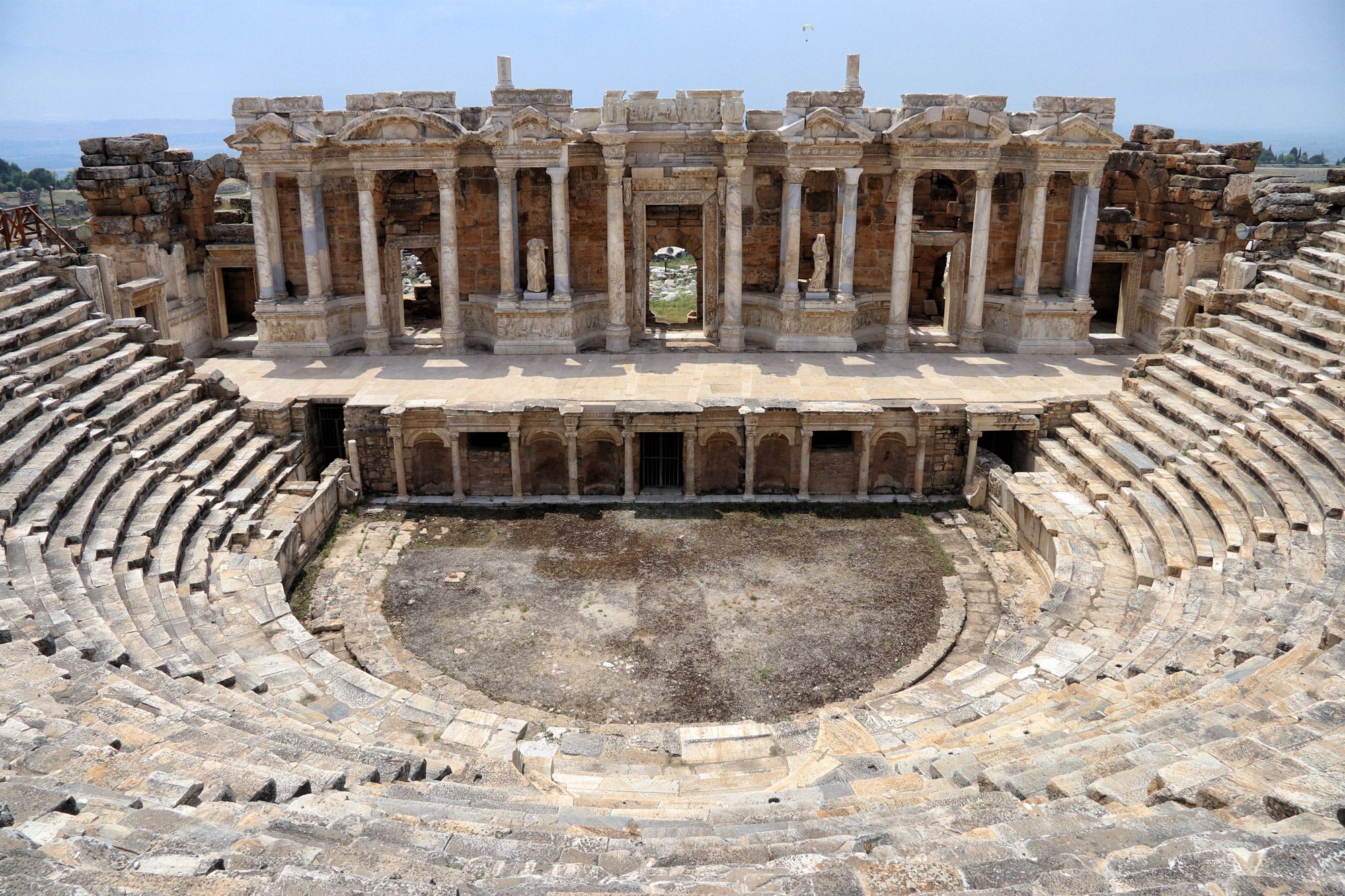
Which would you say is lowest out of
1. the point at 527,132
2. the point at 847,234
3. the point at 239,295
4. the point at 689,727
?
the point at 689,727

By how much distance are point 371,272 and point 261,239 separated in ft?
8.41

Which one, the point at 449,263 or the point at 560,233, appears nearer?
the point at 560,233

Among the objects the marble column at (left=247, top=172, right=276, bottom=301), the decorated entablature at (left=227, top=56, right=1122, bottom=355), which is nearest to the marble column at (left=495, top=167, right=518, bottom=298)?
the decorated entablature at (left=227, top=56, right=1122, bottom=355)

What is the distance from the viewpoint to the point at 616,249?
2367cm

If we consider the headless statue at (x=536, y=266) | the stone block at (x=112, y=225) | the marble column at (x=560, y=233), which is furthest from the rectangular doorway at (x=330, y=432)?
the stone block at (x=112, y=225)

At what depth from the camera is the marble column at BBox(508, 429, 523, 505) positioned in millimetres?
19625

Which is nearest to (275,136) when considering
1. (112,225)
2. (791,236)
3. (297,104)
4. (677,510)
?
(297,104)

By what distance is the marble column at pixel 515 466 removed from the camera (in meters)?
19.6

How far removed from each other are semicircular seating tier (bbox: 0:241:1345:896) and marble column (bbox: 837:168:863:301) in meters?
6.54

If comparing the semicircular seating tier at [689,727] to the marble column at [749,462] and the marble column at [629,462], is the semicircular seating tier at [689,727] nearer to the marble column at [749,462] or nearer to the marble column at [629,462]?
the marble column at [749,462]

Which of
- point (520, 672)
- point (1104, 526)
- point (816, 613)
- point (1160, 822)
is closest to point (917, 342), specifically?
point (1104, 526)

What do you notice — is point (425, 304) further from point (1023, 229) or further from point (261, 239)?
point (1023, 229)

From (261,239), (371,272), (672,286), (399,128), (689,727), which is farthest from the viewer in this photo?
(672,286)

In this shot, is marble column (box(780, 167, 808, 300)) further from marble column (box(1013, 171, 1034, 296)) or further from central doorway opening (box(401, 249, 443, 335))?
central doorway opening (box(401, 249, 443, 335))
